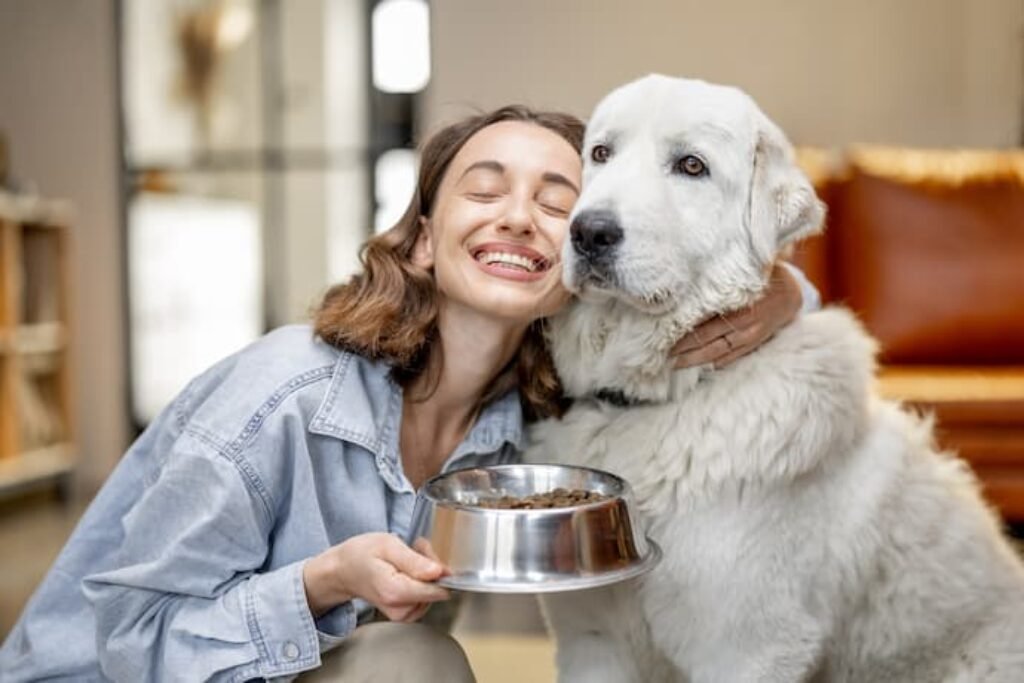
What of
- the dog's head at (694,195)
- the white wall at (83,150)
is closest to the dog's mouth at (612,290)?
the dog's head at (694,195)

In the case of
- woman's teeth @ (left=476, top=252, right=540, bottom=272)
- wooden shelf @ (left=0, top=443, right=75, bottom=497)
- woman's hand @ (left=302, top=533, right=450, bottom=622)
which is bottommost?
wooden shelf @ (left=0, top=443, right=75, bottom=497)

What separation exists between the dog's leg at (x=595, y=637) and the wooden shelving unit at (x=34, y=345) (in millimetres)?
3439

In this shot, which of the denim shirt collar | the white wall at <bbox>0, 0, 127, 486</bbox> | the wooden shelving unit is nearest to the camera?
the denim shirt collar

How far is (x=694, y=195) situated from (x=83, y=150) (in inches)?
189

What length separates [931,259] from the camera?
11.3 ft

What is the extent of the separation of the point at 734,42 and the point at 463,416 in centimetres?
368

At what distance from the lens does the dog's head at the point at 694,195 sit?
4.85 ft

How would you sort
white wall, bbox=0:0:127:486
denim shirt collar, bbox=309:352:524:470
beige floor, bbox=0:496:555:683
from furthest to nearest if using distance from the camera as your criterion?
white wall, bbox=0:0:127:486 → beige floor, bbox=0:496:555:683 → denim shirt collar, bbox=309:352:524:470

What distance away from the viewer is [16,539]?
388cm

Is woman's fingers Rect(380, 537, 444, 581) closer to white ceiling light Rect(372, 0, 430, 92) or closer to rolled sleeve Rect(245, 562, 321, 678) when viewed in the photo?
rolled sleeve Rect(245, 562, 321, 678)

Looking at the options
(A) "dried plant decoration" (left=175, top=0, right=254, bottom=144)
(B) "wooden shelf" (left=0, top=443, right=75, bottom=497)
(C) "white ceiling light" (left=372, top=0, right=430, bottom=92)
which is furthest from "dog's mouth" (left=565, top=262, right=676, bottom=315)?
(A) "dried plant decoration" (left=175, top=0, right=254, bottom=144)

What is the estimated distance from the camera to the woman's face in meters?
1.53

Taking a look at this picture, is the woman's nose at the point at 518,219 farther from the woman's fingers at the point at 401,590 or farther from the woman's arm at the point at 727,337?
the woman's fingers at the point at 401,590

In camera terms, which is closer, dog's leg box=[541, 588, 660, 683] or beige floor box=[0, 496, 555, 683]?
dog's leg box=[541, 588, 660, 683]
